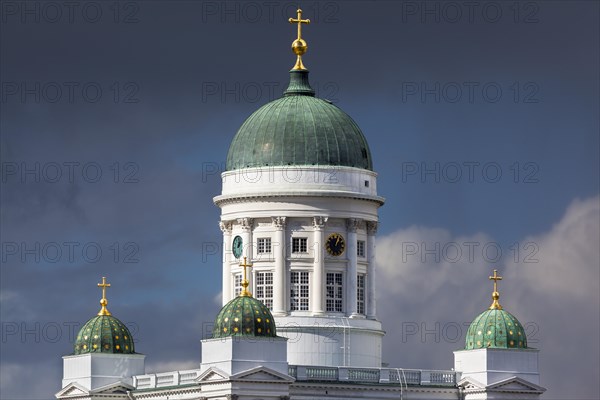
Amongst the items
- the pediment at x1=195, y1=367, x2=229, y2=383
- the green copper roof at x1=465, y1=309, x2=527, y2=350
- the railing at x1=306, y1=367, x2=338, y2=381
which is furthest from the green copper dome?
the pediment at x1=195, y1=367, x2=229, y2=383

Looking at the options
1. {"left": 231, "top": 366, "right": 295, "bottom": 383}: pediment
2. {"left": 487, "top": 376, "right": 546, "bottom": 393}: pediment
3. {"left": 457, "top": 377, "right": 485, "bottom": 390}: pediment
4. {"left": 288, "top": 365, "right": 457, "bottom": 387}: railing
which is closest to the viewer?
{"left": 231, "top": 366, "right": 295, "bottom": 383}: pediment

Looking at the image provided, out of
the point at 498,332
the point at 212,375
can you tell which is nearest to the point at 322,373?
the point at 212,375

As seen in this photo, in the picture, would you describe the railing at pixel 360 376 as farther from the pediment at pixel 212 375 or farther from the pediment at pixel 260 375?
the pediment at pixel 260 375

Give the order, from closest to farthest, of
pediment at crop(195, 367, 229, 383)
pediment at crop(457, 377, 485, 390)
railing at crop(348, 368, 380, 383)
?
pediment at crop(195, 367, 229, 383) < railing at crop(348, 368, 380, 383) < pediment at crop(457, 377, 485, 390)

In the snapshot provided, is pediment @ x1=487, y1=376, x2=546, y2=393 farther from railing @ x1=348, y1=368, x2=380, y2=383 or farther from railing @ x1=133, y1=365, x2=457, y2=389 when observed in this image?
railing @ x1=348, y1=368, x2=380, y2=383

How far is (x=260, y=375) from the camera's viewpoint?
618ft

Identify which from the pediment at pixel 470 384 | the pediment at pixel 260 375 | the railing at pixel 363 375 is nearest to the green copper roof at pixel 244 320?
the pediment at pixel 260 375

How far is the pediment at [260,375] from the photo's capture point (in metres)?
188

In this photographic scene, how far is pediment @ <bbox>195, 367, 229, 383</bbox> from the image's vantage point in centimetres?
18825

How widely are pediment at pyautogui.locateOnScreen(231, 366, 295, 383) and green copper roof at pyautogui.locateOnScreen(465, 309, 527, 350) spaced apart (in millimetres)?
16139

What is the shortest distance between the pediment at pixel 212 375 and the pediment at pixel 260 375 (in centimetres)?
96

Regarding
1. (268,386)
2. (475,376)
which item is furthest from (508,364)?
(268,386)

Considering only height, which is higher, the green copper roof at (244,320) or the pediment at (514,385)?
the green copper roof at (244,320)

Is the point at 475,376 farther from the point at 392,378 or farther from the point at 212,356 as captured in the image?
the point at 212,356
